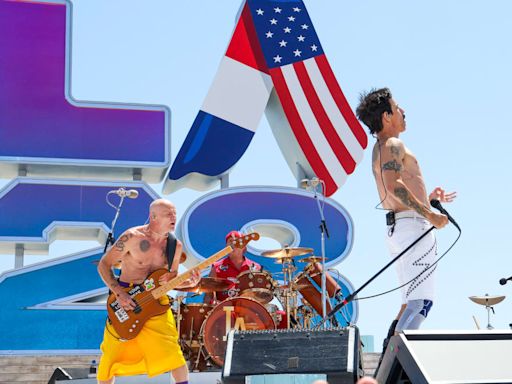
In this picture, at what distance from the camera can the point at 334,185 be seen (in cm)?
1586

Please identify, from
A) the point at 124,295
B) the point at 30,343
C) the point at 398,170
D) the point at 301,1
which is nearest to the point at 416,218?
the point at 398,170

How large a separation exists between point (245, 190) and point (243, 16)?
342 cm

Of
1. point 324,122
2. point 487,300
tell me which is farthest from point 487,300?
point 324,122

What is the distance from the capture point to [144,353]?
689 cm

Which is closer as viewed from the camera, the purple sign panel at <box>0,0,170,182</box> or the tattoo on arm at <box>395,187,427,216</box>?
the tattoo on arm at <box>395,187,427,216</box>

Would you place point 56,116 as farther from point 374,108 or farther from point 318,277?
point 374,108

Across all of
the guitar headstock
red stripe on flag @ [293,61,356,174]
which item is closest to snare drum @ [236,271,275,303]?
the guitar headstock

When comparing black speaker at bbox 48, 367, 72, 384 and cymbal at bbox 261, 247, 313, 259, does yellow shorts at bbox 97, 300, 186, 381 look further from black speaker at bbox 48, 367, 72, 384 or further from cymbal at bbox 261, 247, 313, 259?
cymbal at bbox 261, 247, 313, 259

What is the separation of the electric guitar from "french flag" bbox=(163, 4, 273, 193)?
7910mm

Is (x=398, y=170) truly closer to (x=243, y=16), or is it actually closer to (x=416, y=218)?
(x=416, y=218)

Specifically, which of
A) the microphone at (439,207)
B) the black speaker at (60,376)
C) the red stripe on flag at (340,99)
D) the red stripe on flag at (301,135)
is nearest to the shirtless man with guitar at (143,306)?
the microphone at (439,207)

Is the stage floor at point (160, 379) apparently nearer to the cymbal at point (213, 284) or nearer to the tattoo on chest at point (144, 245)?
the cymbal at point (213, 284)

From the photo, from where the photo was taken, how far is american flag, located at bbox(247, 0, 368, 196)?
1586 cm

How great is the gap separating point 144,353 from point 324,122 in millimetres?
9814
